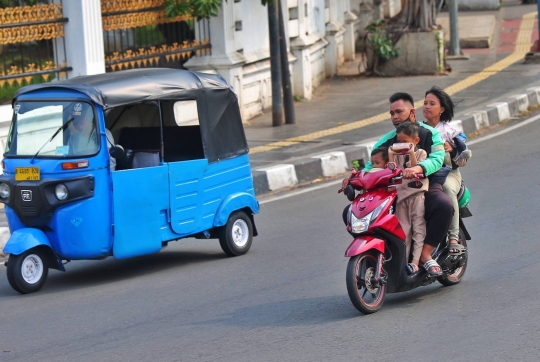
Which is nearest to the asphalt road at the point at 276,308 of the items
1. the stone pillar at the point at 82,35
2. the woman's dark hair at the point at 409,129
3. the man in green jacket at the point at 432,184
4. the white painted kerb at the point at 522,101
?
the man in green jacket at the point at 432,184

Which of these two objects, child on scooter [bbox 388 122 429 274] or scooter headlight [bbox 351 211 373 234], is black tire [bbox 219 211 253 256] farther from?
scooter headlight [bbox 351 211 373 234]

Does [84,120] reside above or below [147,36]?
below

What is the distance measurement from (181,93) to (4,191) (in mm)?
1613

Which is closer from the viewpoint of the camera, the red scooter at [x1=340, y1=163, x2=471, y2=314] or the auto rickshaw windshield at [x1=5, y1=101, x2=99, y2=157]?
the red scooter at [x1=340, y1=163, x2=471, y2=314]

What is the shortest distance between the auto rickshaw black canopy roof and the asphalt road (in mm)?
995

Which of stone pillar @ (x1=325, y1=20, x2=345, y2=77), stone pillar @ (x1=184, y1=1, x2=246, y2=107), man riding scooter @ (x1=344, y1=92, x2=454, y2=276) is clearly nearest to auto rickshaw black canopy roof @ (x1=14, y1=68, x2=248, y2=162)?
man riding scooter @ (x1=344, y1=92, x2=454, y2=276)

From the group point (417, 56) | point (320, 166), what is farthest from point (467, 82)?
point (320, 166)

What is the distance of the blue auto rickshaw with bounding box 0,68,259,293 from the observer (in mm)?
6836

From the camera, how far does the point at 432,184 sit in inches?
236

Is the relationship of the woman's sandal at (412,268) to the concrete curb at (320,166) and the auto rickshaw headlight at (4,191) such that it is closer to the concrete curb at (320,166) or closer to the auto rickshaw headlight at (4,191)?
the auto rickshaw headlight at (4,191)

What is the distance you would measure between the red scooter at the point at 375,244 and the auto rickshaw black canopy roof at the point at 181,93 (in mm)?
2231

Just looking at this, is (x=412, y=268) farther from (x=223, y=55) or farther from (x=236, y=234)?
(x=223, y=55)

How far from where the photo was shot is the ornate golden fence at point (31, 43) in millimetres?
11539

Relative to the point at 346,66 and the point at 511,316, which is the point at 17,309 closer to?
the point at 511,316
